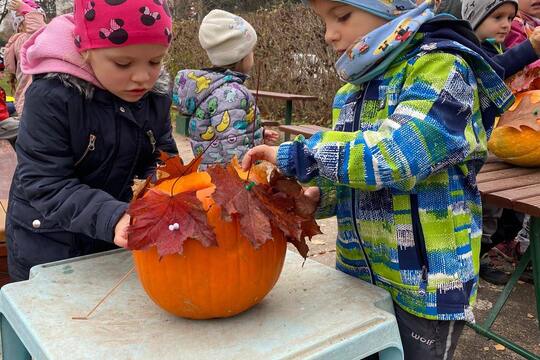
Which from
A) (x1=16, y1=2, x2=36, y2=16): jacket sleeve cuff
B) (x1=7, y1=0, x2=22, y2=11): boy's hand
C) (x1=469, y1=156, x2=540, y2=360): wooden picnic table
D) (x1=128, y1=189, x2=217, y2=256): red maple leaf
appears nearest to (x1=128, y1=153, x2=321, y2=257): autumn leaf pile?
(x1=128, y1=189, x2=217, y2=256): red maple leaf

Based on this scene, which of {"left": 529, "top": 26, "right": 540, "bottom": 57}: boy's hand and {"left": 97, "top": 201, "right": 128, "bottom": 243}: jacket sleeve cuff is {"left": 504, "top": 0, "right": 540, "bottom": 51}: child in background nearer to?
{"left": 529, "top": 26, "right": 540, "bottom": 57}: boy's hand

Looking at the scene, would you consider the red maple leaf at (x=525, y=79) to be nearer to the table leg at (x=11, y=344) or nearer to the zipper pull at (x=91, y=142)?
the zipper pull at (x=91, y=142)

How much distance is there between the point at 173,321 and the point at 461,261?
75 centimetres

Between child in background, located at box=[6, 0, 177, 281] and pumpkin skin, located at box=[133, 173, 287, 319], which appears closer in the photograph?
pumpkin skin, located at box=[133, 173, 287, 319]

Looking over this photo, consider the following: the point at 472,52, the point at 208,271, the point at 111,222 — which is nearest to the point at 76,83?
the point at 111,222

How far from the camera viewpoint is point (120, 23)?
151 cm

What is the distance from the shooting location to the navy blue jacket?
1.56 metres

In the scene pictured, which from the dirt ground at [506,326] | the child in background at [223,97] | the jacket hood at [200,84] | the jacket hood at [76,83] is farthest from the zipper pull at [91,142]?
the jacket hood at [200,84]

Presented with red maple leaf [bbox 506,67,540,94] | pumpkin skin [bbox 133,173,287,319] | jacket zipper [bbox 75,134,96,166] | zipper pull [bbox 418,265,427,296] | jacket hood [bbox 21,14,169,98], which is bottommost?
zipper pull [bbox 418,265,427,296]

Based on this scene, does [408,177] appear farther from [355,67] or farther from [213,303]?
[213,303]

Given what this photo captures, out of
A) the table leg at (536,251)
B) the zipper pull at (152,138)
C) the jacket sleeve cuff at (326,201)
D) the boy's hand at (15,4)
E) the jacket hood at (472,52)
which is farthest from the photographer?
the boy's hand at (15,4)

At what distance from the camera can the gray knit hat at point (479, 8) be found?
3118mm

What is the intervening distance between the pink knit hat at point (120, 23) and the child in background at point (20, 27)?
14.7ft

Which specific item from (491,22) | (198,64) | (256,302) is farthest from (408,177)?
(198,64)
